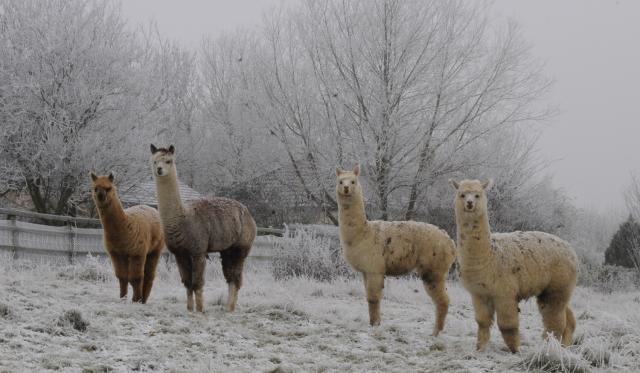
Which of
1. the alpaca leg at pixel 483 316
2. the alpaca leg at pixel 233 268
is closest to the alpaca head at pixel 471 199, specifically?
the alpaca leg at pixel 483 316

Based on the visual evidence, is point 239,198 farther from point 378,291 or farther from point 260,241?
point 378,291

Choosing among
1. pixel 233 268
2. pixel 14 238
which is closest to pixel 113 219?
pixel 233 268

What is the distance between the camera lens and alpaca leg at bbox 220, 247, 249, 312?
320 inches

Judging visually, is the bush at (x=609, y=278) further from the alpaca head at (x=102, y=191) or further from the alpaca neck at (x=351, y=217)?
the alpaca head at (x=102, y=191)

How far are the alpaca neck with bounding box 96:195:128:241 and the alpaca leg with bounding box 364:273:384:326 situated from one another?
9.08 ft

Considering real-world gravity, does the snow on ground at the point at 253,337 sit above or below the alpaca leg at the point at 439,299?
below

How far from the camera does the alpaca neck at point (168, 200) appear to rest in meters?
7.33

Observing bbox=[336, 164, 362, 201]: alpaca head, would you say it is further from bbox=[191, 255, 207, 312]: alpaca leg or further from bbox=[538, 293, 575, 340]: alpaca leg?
bbox=[538, 293, 575, 340]: alpaca leg

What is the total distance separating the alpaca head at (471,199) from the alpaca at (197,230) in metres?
2.85

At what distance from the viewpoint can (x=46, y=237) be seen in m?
13.2

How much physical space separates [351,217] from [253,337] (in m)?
1.72

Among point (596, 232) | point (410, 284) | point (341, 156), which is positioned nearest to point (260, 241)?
point (341, 156)

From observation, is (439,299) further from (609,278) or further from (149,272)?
(609,278)

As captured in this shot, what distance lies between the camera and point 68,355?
533cm
